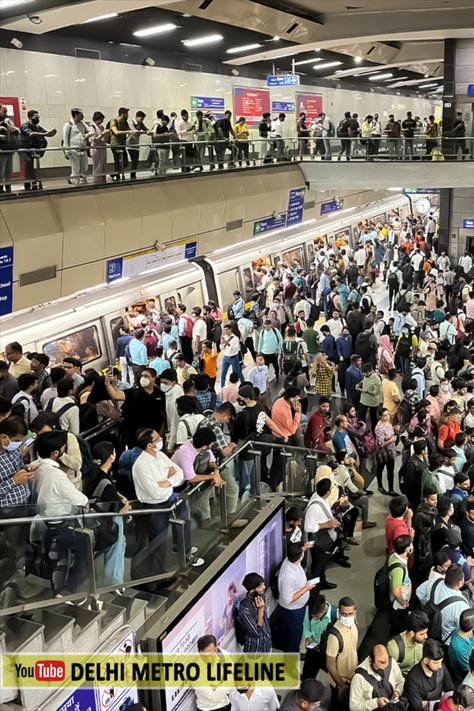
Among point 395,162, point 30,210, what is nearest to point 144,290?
point 30,210

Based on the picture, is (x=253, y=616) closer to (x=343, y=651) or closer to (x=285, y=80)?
(x=343, y=651)

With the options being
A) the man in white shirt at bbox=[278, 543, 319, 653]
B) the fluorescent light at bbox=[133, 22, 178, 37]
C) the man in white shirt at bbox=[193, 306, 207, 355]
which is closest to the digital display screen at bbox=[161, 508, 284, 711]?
the man in white shirt at bbox=[278, 543, 319, 653]

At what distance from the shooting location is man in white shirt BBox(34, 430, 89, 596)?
5148mm

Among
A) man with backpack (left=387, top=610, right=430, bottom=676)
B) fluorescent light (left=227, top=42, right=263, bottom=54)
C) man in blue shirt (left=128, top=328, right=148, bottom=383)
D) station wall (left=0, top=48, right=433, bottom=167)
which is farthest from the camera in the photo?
fluorescent light (left=227, top=42, right=263, bottom=54)

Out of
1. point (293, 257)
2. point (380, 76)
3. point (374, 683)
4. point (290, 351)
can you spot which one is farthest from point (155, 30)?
point (380, 76)

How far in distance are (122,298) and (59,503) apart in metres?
10.2

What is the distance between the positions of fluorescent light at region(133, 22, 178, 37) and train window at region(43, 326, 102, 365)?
318 inches

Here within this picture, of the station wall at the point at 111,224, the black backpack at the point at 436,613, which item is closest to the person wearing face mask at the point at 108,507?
the black backpack at the point at 436,613

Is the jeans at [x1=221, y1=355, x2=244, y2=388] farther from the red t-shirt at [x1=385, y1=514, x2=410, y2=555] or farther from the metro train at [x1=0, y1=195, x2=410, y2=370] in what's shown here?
the red t-shirt at [x1=385, y1=514, x2=410, y2=555]

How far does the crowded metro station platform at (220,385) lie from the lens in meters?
5.30

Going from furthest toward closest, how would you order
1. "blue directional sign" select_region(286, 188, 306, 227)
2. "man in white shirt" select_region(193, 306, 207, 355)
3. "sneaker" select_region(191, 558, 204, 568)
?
"blue directional sign" select_region(286, 188, 306, 227)
"man in white shirt" select_region(193, 306, 207, 355)
"sneaker" select_region(191, 558, 204, 568)

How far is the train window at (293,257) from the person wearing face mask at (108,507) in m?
17.8

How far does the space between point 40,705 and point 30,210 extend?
7978mm

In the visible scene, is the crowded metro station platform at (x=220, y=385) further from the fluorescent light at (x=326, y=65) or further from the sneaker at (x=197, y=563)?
the fluorescent light at (x=326, y=65)
